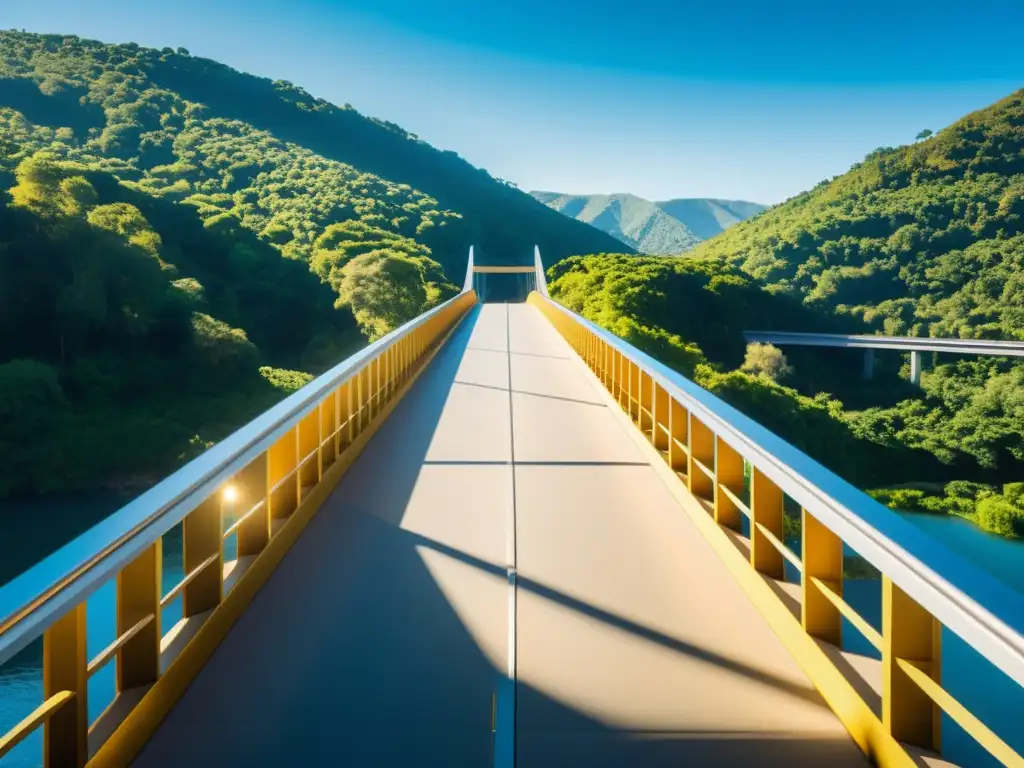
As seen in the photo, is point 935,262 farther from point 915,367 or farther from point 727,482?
point 727,482

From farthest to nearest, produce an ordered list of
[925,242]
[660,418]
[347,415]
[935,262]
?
[925,242]
[935,262]
[660,418]
[347,415]

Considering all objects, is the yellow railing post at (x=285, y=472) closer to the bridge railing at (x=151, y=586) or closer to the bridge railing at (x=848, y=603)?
the bridge railing at (x=151, y=586)

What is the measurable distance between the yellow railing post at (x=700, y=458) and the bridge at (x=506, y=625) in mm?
31

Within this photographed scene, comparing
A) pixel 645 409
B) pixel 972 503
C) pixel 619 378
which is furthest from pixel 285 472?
pixel 972 503

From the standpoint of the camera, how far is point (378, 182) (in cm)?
11106

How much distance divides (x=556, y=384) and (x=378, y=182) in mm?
104972

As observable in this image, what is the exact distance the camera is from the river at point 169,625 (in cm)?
1067

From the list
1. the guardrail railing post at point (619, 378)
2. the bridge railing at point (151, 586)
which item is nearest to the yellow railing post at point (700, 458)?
the bridge railing at point (151, 586)

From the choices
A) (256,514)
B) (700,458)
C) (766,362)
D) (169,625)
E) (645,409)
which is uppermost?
(645,409)

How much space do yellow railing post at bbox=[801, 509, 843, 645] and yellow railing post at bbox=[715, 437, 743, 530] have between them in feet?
4.44

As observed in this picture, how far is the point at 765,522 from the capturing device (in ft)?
12.2

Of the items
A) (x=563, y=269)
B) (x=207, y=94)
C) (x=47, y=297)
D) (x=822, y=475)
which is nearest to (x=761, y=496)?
(x=822, y=475)

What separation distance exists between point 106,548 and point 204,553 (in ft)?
3.95

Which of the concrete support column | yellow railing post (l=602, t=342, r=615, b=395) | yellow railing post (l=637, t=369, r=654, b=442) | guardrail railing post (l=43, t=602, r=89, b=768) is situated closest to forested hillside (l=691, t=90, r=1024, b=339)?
the concrete support column
